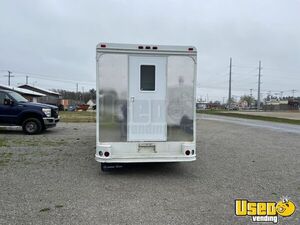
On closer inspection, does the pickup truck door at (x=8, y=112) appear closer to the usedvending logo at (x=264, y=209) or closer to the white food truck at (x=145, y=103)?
the white food truck at (x=145, y=103)

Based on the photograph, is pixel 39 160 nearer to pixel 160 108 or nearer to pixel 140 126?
pixel 140 126

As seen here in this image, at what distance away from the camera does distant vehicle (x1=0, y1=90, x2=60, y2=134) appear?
11.4 m

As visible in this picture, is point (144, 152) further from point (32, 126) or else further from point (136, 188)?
point (32, 126)

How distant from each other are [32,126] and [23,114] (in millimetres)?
715

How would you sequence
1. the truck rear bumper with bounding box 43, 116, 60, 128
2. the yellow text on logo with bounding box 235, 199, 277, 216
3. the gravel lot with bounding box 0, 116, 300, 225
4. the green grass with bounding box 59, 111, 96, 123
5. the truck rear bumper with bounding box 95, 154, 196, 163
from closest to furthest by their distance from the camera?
the gravel lot with bounding box 0, 116, 300, 225, the yellow text on logo with bounding box 235, 199, 277, 216, the truck rear bumper with bounding box 95, 154, 196, 163, the truck rear bumper with bounding box 43, 116, 60, 128, the green grass with bounding box 59, 111, 96, 123

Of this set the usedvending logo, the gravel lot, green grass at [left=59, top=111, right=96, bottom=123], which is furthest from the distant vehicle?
the usedvending logo

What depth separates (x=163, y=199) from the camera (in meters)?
4.18

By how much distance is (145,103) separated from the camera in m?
5.36

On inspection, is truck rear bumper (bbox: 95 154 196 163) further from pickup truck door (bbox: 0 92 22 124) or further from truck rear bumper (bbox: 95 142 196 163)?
pickup truck door (bbox: 0 92 22 124)

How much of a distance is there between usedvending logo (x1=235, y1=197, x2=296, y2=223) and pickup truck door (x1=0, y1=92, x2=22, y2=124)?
35.8 feet

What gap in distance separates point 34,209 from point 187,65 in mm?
4009

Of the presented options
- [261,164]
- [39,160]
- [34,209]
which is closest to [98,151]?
[34,209]

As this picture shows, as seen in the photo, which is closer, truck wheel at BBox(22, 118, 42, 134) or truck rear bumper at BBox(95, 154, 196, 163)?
truck rear bumper at BBox(95, 154, 196, 163)

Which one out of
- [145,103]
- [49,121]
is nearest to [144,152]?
[145,103]
